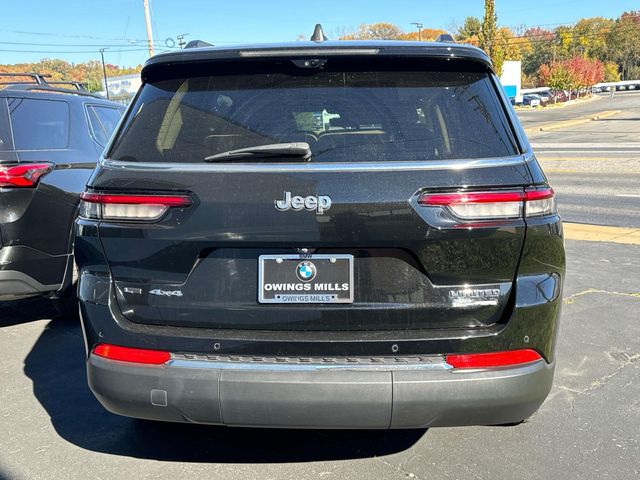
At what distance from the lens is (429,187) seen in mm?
2135

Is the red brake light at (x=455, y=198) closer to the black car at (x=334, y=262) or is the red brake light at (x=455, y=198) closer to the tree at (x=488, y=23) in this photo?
the black car at (x=334, y=262)

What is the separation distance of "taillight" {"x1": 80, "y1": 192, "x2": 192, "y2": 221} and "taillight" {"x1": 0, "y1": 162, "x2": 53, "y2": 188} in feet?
6.84

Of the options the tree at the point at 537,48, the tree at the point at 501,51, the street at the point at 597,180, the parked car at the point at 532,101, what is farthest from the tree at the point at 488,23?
the tree at the point at 537,48

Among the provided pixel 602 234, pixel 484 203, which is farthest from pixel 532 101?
pixel 484 203

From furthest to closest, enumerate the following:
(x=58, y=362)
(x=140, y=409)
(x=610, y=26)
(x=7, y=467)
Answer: (x=610, y=26)
(x=58, y=362)
(x=7, y=467)
(x=140, y=409)

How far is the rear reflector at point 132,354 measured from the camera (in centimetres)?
227

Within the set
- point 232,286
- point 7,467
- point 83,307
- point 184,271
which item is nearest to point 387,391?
point 232,286

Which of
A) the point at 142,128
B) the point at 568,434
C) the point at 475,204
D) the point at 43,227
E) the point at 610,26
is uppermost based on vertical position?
the point at 610,26

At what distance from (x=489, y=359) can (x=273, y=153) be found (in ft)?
3.77

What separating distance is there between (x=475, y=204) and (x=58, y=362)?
126 inches

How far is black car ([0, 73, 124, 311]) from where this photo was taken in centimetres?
403

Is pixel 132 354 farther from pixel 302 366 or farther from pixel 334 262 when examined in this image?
pixel 334 262

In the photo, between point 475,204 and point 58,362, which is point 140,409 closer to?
point 475,204

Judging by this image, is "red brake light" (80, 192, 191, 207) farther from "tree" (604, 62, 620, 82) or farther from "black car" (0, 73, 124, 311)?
"tree" (604, 62, 620, 82)
